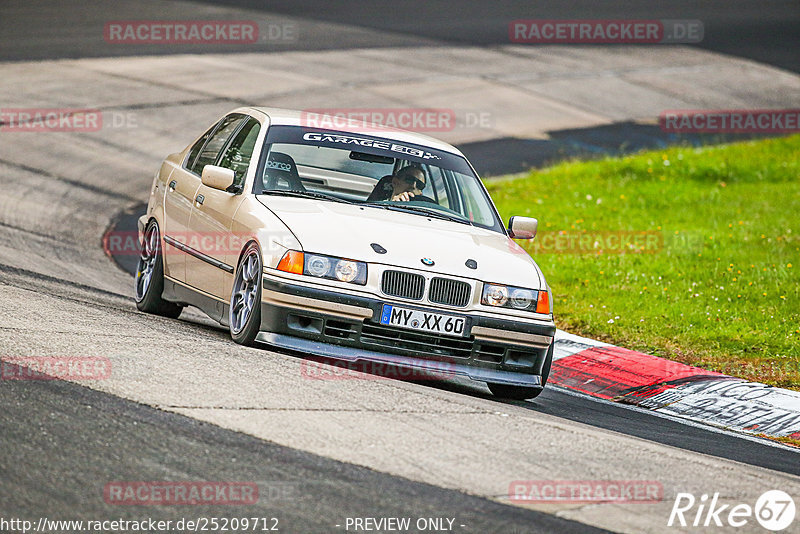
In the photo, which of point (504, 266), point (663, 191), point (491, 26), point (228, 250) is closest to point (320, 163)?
point (228, 250)

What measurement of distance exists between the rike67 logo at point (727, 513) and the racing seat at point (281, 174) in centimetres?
398

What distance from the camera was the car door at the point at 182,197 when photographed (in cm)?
920

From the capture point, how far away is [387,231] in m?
8.02

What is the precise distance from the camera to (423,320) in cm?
762

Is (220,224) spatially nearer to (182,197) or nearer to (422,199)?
(182,197)

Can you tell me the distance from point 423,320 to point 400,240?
59 cm

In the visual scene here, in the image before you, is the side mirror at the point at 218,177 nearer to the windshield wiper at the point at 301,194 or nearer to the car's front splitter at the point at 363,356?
the windshield wiper at the point at 301,194

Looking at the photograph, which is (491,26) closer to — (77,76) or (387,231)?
(77,76)

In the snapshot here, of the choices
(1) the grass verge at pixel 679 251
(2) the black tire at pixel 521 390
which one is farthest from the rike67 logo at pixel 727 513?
(1) the grass verge at pixel 679 251

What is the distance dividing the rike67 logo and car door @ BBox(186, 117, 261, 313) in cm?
368

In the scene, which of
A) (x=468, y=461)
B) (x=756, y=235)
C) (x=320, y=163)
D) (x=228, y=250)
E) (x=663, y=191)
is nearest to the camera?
(x=468, y=461)

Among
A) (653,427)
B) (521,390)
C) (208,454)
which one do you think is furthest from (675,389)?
(208,454)

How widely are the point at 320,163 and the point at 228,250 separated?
1.15 m

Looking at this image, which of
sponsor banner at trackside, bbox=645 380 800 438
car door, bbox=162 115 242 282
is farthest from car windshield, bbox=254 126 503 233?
sponsor banner at trackside, bbox=645 380 800 438
